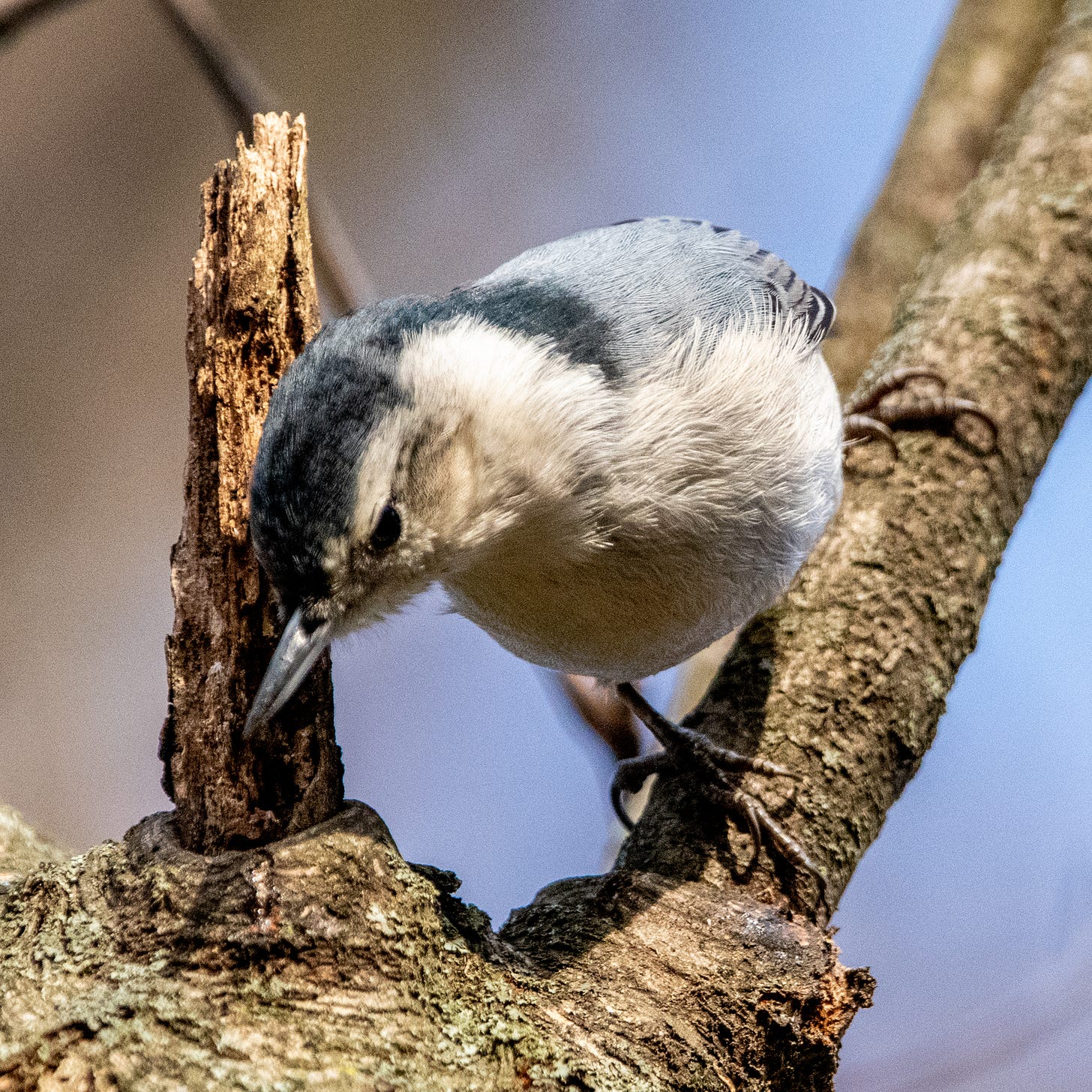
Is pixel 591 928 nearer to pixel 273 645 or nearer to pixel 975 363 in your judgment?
pixel 273 645

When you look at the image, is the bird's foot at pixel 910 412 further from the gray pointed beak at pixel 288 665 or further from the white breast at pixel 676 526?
the gray pointed beak at pixel 288 665

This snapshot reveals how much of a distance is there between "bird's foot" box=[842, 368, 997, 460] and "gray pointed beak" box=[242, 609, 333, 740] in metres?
1.20

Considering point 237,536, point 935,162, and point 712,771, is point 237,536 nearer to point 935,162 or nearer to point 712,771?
point 712,771

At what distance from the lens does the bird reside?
1.12 meters

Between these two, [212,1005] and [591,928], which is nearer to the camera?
[212,1005]

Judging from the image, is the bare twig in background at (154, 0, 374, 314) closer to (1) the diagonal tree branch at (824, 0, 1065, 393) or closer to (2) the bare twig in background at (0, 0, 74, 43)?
(2) the bare twig in background at (0, 0, 74, 43)

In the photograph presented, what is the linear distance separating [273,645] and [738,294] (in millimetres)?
891

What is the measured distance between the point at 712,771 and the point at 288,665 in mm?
787

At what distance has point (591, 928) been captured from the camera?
127 centimetres

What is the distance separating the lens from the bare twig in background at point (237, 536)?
1114mm

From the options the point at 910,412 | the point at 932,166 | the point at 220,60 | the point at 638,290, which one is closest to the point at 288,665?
the point at 638,290

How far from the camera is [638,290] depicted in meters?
1.49

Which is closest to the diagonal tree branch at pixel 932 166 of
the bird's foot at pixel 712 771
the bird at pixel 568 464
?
the bird's foot at pixel 712 771

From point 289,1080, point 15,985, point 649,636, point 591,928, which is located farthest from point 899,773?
point 15,985
